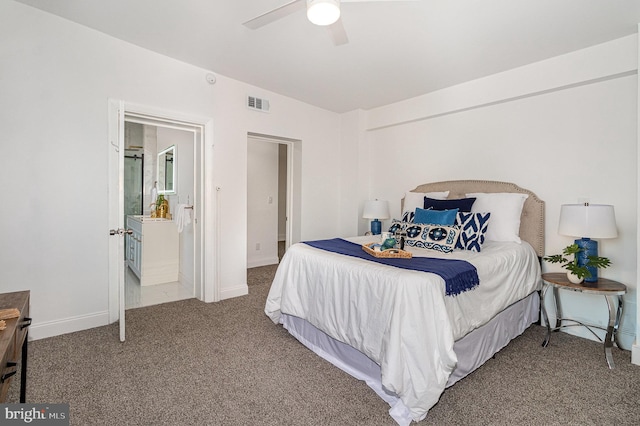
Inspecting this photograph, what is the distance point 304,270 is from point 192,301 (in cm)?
181

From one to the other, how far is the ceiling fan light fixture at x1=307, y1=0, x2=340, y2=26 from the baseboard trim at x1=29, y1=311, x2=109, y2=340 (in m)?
3.08

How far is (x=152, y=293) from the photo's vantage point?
3.95 meters

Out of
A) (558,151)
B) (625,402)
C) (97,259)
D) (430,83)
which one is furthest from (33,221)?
(558,151)

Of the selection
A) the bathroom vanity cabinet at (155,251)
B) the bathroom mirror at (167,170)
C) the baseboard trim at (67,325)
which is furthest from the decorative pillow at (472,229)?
the bathroom mirror at (167,170)

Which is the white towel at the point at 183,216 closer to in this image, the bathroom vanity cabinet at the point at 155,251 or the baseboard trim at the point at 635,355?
the bathroom vanity cabinet at the point at 155,251

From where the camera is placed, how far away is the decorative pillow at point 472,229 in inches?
111

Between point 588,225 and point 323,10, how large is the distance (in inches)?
101

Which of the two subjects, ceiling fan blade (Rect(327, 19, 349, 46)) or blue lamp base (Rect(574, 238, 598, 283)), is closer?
ceiling fan blade (Rect(327, 19, 349, 46))

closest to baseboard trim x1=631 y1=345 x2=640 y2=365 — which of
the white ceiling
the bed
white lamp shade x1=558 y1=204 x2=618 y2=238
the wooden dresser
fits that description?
the bed

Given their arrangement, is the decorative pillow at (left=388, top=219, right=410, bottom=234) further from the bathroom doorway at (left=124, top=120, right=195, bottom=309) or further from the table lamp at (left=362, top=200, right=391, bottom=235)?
the bathroom doorway at (left=124, top=120, right=195, bottom=309)

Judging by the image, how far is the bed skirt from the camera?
1961 millimetres

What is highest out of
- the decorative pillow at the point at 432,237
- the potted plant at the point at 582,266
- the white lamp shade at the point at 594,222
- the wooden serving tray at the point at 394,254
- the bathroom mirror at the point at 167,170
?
the bathroom mirror at the point at 167,170

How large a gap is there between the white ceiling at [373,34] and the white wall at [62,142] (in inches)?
7.4

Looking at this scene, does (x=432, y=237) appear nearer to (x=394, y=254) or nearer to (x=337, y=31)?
(x=394, y=254)
